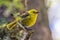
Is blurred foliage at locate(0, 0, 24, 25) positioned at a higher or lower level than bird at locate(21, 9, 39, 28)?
higher

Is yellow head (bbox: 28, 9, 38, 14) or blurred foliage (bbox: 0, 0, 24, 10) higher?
blurred foliage (bbox: 0, 0, 24, 10)

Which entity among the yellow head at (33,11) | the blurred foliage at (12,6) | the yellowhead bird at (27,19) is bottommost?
the yellowhead bird at (27,19)

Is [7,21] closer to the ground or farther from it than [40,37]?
farther from it

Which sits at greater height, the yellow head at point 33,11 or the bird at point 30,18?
the yellow head at point 33,11

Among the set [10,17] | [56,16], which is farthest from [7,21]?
[56,16]

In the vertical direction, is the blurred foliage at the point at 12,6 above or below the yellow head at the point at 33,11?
above

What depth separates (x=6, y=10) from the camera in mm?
753

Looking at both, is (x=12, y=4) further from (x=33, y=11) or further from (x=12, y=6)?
(x=33, y=11)

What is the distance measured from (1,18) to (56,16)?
38 cm

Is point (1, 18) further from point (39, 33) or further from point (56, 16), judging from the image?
point (56, 16)

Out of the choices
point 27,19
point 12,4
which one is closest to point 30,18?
point 27,19

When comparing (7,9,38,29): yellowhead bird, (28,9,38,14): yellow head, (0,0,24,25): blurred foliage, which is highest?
(0,0,24,25): blurred foliage

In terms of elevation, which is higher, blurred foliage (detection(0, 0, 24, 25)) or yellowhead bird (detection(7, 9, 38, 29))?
blurred foliage (detection(0, 0, 24, 25))

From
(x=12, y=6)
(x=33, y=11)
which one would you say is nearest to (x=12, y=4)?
(x=12, y=6)
